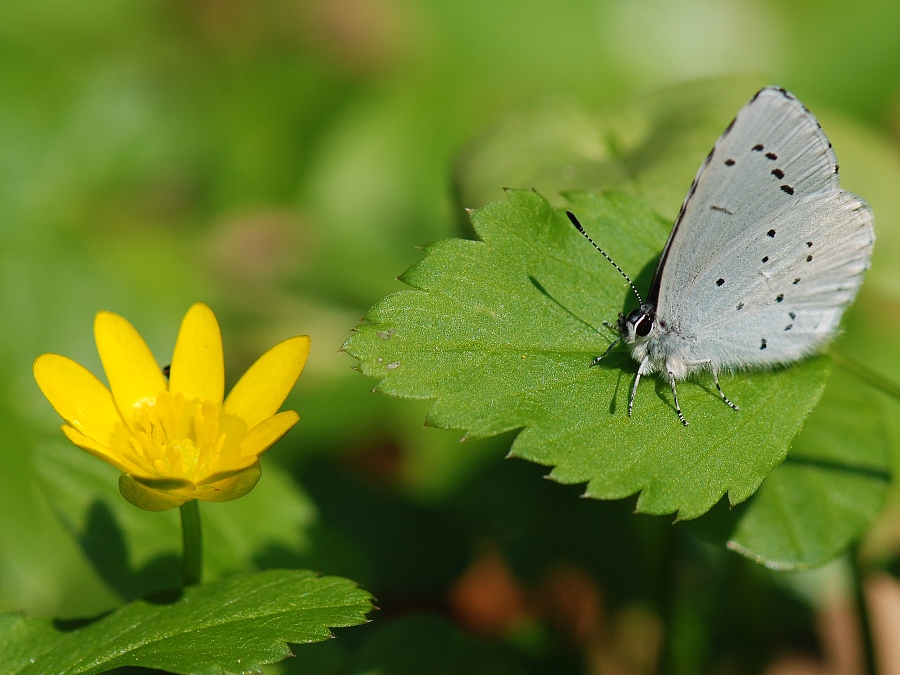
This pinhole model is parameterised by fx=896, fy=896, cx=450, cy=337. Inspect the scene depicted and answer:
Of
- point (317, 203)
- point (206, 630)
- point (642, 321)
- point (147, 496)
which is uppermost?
point (317, 203)

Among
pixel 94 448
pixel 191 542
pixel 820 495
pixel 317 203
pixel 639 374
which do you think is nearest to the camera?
pixel 94 448

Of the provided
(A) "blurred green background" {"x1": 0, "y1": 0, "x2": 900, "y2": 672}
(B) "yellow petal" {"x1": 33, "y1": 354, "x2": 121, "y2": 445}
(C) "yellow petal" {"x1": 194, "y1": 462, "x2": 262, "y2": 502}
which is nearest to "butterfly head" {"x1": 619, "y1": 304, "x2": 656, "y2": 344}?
(A) "blurred green background" {"x1": 0, "y1": 0, "x2": 900, "y2": 672}

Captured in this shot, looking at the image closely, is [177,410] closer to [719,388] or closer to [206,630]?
[206,630]

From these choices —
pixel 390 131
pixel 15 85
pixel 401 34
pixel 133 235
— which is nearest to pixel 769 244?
pixel 390 131

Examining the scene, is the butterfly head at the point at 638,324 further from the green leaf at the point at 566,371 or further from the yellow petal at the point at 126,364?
the yellow petal at the point at 126,364

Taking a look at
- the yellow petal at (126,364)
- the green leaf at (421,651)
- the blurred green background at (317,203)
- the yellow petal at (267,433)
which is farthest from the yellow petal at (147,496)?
the green leaf at (421,651)

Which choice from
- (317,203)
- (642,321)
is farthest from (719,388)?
(317,203)
